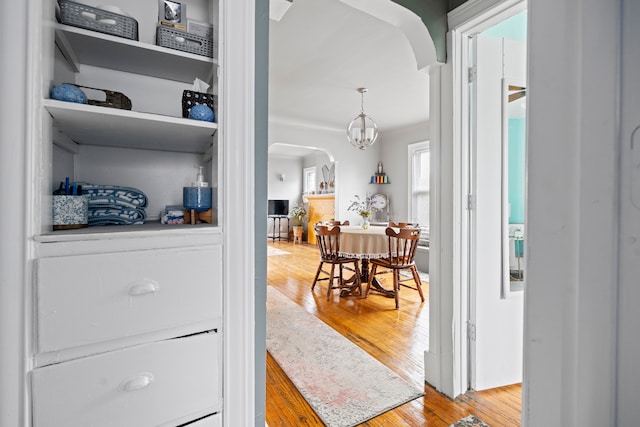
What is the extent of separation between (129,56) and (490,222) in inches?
76.1

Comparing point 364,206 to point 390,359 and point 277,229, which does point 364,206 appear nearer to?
point 277,229

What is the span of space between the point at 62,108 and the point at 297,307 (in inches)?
112

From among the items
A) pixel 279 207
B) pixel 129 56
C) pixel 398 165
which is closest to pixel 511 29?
pixel 129 56

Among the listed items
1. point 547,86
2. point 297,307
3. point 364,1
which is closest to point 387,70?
point 364,1

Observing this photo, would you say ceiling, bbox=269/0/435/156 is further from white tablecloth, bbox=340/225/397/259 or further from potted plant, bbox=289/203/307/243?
potted plant, bbox=289/203/307/243

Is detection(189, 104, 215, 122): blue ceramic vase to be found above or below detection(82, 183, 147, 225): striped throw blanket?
above

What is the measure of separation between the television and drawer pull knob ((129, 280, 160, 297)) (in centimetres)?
818

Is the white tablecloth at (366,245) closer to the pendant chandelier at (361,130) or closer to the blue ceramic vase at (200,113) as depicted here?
the pendant chandelier at (361,130)

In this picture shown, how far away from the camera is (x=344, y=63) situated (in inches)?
127

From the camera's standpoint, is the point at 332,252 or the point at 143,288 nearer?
the point at 143,288

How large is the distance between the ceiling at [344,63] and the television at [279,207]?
3.98 meters

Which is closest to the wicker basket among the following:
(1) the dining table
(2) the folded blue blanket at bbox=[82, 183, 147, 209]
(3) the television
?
(2) the folded blue blanket at bbox=[82, 183, 147, 209]

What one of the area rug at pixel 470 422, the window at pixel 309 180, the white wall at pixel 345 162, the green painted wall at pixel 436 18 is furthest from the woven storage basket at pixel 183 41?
the window at pixel 309 180

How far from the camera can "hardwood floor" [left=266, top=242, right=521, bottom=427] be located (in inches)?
61.9
